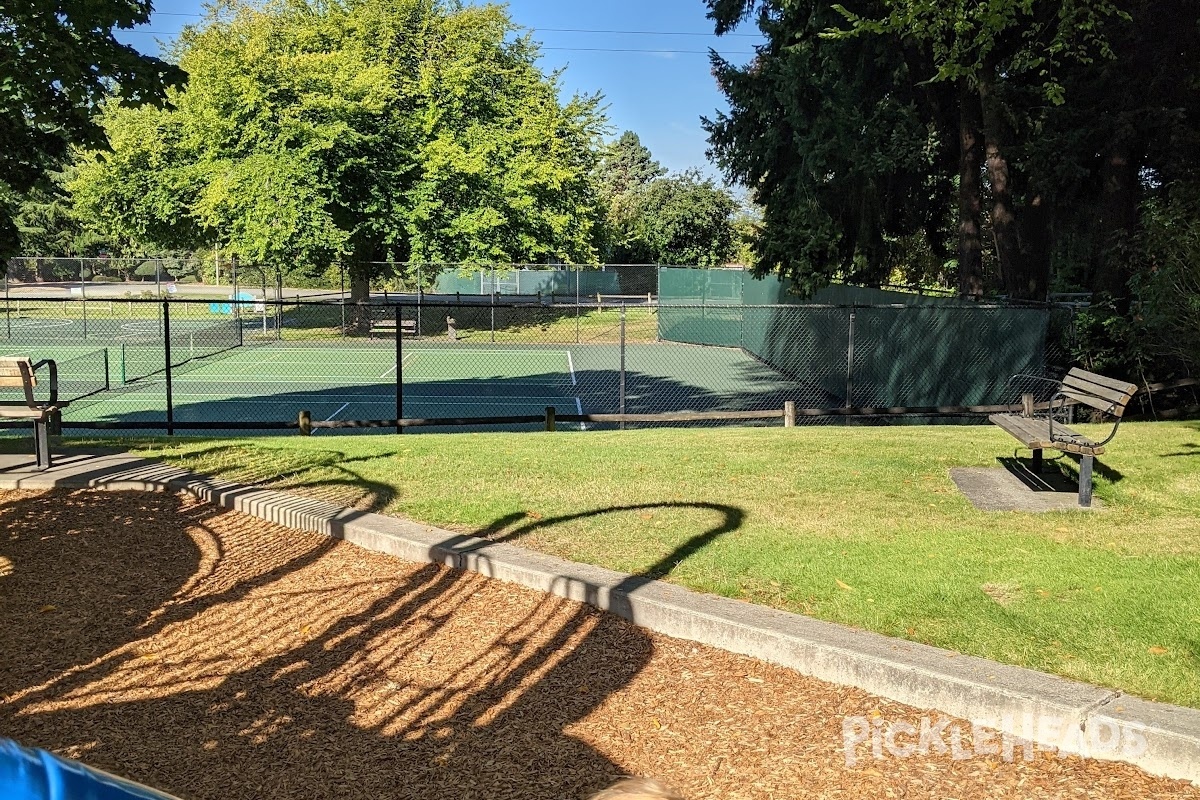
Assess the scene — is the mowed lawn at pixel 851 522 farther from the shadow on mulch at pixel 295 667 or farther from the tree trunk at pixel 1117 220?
the tree trunk at pixel 1117 220

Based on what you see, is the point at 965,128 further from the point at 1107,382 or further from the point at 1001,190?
the point at 1107,382

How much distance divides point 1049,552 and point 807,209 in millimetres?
17474

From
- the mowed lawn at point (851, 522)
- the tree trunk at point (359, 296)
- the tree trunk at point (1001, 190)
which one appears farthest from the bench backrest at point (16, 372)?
the tree trunk at point (359, 296)

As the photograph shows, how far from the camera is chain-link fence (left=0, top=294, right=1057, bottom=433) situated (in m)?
16.3

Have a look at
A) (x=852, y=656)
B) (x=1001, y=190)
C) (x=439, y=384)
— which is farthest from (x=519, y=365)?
(x=852, y=656)

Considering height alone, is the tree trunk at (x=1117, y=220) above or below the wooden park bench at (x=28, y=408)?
above

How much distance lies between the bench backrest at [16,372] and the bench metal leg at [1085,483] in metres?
9.11

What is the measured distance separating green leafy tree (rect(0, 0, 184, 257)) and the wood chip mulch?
18.2 ft

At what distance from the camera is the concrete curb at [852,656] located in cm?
396

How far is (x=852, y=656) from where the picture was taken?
463 cm

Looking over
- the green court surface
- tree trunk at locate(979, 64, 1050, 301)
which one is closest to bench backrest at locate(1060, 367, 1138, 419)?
the green court surface

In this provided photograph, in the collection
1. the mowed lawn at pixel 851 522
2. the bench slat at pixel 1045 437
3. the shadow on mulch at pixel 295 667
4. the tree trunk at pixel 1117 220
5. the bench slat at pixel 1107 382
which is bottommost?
the shadow on mulch at pixel 295 667

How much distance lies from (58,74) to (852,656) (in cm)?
954

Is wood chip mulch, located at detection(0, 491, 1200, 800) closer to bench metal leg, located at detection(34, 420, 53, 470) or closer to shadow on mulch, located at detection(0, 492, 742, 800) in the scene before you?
shadow on mulch, located at detection(0, 492, 742, 800)
